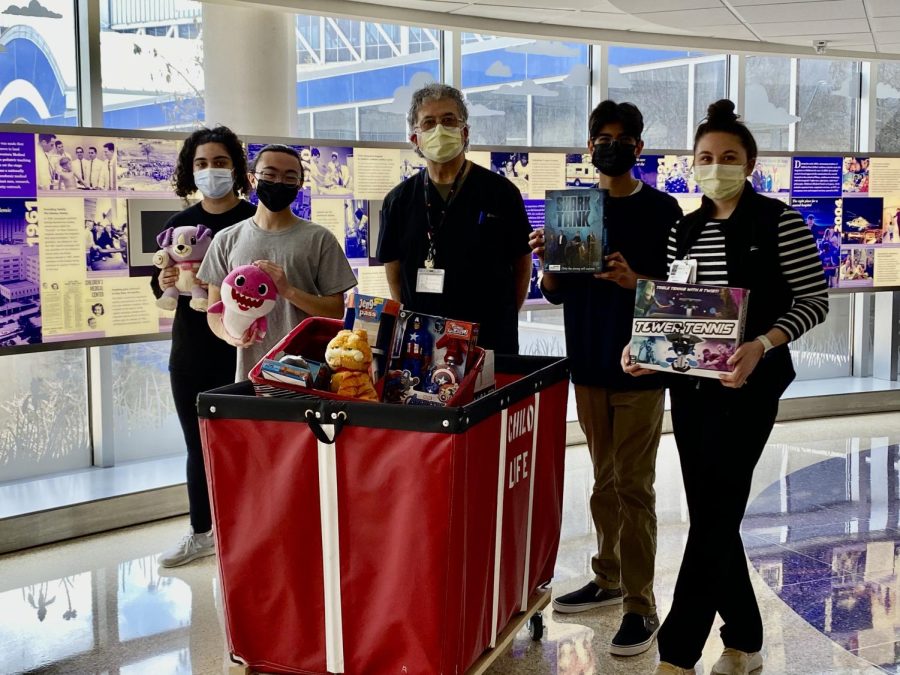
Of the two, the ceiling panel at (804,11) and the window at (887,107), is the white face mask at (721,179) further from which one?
the window at (887,107)

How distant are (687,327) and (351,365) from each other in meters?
0.93

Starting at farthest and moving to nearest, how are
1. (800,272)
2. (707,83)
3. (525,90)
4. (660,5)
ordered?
(707,83) → (525,90) → (660,5) → (800,272)

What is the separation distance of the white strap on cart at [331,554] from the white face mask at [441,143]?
1.35 metres

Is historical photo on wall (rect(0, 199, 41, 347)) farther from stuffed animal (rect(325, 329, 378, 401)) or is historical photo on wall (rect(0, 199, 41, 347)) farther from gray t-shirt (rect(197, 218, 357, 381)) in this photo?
stuffed animal (rect(325, 329, 378, 401))

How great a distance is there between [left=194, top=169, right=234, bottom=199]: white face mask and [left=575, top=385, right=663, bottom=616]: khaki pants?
1702 mm

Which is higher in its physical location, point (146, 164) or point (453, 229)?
point (146, 164)

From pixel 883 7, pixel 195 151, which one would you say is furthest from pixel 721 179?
pixel 883 7

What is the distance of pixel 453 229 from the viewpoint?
3443 millimetres

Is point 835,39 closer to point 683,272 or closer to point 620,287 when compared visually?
point 620,287

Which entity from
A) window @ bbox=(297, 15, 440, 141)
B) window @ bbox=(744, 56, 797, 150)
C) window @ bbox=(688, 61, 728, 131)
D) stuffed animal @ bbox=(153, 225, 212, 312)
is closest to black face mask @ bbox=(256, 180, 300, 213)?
stuffed animal @ bbox=(153, 225, 212, 312)

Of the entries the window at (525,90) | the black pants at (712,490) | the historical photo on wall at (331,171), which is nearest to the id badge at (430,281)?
the black pants at (712,490)

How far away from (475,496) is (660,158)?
16.1 ft

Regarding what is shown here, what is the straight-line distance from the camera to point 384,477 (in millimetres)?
2395

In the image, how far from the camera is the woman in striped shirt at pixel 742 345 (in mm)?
2781
